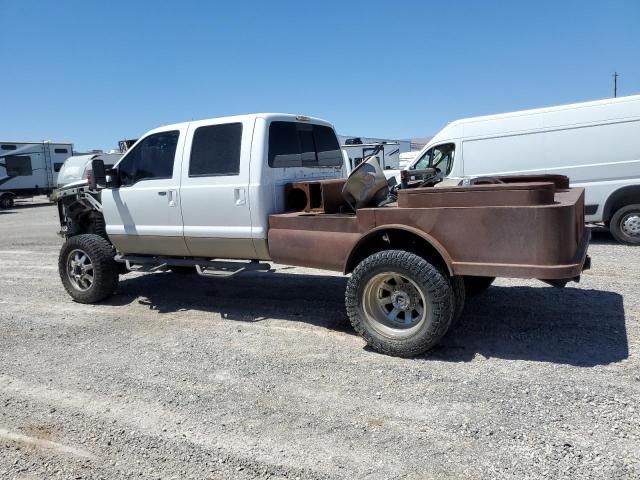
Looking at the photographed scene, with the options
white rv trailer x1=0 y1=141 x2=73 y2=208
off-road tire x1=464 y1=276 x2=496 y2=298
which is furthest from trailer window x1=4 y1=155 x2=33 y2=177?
off-road tire x1=464 y1=276 x2=496 y2=298

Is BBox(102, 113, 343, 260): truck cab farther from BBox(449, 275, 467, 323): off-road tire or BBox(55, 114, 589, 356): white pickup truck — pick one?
BBox(449, 275, 467, 323): off-road tire

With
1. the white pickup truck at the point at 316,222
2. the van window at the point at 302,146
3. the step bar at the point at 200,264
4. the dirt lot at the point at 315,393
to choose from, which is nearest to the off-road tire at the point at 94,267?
the white pickup truck at the point at 316,222

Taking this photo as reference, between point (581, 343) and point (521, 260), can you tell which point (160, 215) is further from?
point (581, 343)

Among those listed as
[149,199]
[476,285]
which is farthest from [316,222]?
[149,199]

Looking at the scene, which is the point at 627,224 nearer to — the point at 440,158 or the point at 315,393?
the point at 440,158

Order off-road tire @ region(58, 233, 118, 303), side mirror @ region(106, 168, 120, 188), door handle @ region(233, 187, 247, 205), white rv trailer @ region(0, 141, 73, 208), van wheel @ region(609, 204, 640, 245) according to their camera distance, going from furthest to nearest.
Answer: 1. white rv trailer @ region(0, 141, 73, 208)
2. van wheel @ region(609, 204, 640, 245)
3. off-road tire @ region(58, 233, 118, 303)
4. side mirror @ region(106, 168, 120, 188)
5. door handle @ region(233, 187, 247, 205)

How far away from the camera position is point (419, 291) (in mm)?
4254

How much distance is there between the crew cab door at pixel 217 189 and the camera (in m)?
5.37

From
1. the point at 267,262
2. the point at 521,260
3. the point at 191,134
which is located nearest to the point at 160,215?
the point at 191,134

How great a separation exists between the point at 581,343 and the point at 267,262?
123 inches

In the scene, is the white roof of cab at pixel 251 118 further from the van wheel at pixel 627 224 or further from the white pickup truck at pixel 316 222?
the van wheel at pixel 627 224

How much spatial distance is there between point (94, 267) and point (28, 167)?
87.3 ft

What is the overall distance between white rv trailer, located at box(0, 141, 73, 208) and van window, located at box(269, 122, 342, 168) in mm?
27513

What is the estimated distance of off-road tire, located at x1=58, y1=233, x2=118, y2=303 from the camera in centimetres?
659
